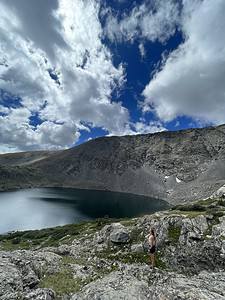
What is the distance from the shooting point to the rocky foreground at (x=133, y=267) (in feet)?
45.0

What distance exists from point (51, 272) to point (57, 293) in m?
3.38

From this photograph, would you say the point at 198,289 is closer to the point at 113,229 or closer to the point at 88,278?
the point at 88,278

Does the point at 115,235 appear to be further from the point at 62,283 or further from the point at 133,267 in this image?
the point at 62,283

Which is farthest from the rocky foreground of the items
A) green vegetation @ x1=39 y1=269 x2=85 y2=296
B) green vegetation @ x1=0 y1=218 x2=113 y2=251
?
green vegetation @ x1=0 y1=218 x2=113 y2=251

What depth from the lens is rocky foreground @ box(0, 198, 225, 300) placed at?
1371 centimetres

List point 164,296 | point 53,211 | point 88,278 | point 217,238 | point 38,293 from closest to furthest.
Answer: point 164,296 < point 38,293 < point 88,278 < point 217,238 < point 53,211

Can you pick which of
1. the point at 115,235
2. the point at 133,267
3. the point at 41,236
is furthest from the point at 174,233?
the point at 41,236

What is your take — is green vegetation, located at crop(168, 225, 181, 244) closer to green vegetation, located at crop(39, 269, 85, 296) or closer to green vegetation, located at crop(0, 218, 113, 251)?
green vegetation, located at crop(39, 269, 85, 296)

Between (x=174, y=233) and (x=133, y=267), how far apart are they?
14.8m

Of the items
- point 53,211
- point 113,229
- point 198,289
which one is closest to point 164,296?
point 198,289

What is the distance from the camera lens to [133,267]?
18.8 meters

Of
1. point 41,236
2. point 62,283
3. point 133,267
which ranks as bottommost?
point 62,283

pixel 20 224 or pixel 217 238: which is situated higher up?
pixel 20 224

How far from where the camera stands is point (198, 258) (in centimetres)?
2758
